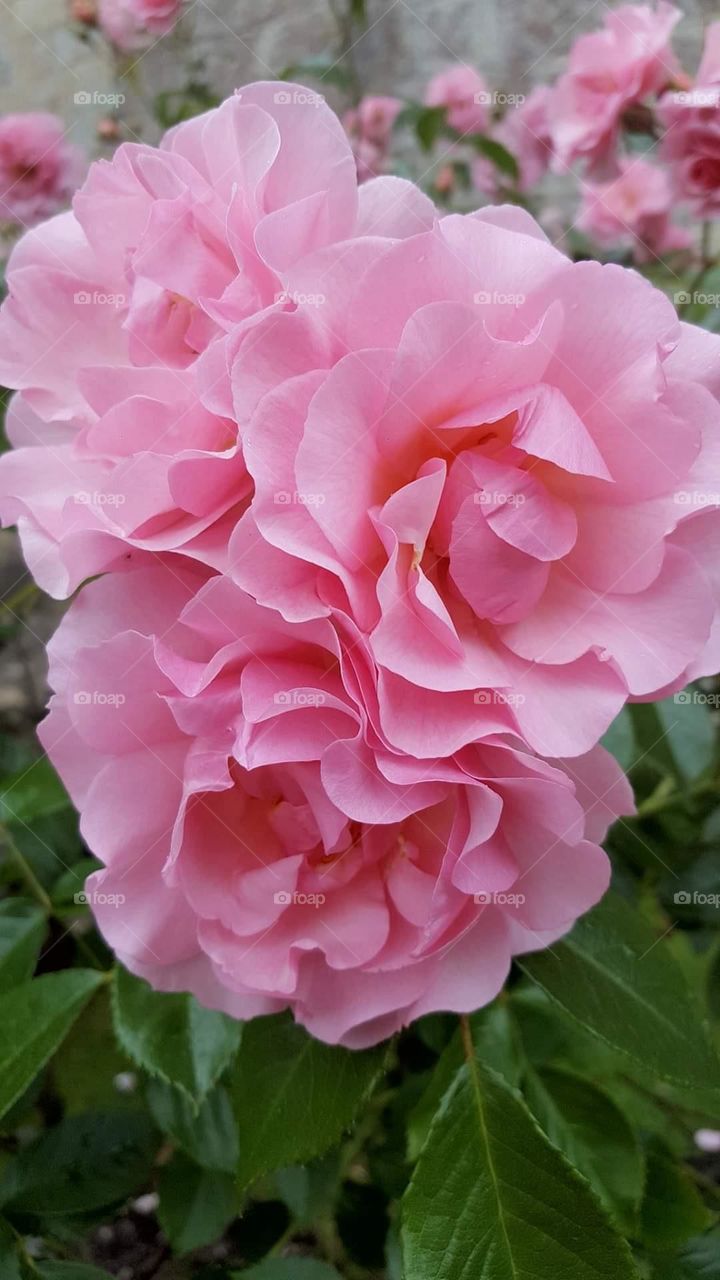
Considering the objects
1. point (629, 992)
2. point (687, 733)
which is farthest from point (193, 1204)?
point (687, 733)

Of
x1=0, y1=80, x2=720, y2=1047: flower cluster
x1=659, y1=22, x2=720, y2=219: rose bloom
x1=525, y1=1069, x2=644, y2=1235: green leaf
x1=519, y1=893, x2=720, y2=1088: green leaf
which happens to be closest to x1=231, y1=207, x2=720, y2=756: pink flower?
x1=0, y1=80, x2=720, y2=1047: flower cluster

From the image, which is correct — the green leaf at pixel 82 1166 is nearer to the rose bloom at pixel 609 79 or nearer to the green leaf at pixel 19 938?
the green leaf at pixel 19 938

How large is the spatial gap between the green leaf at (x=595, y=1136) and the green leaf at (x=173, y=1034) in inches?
7.6

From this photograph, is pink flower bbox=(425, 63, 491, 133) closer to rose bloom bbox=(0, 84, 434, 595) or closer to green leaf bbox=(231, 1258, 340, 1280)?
rose bloom bbox=(0, 84, 434, 595)

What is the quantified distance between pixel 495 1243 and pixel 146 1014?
0.59ft

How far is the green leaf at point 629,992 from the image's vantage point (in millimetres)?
386

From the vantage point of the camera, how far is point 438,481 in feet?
0.93

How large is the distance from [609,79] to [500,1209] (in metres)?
0.87

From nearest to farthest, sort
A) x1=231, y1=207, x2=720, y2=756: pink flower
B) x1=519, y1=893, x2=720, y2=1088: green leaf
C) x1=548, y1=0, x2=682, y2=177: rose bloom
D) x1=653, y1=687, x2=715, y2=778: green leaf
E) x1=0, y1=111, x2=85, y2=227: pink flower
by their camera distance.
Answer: x1=231, y1=207, x2=720, y2=756: pink flower, x1=519, y1=893, x2=720, y2=1088: green leaf, x1=653, y1=687, x2=715, y2=778: green leaf, x1=548, y1=0, x2=682, y2=177: rose bloom, x1=0, y1=111, x2=85, y2=227: pink flower

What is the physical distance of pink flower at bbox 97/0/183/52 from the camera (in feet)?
3.52

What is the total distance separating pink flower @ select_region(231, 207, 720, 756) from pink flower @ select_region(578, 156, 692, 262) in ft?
2.52

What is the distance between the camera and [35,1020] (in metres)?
0.45

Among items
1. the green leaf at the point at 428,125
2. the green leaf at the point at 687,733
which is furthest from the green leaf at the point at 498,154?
the green leaf at the point at 687,733

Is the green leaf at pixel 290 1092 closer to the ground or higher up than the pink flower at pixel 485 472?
closer to the ground
